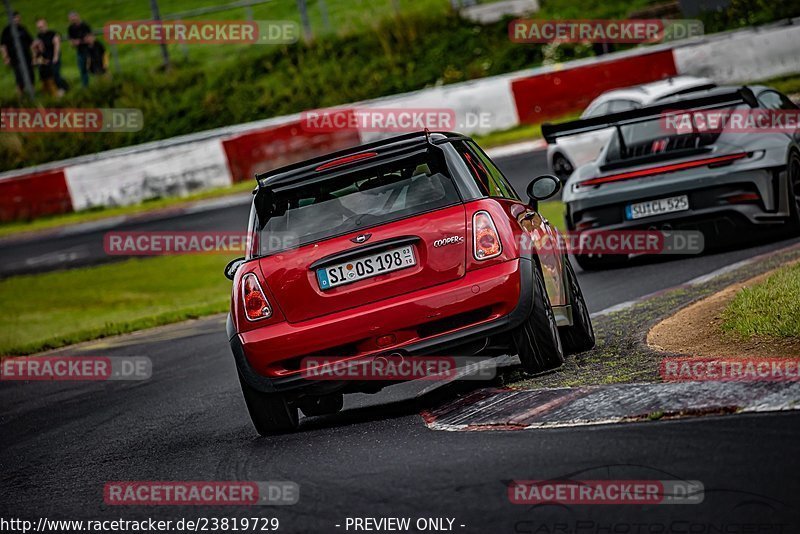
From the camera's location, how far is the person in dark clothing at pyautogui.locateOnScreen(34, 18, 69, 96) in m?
33.4

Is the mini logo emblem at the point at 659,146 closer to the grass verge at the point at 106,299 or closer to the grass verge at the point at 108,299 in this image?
the grass verge at the point at 108,299

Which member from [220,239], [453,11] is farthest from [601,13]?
[220,239]

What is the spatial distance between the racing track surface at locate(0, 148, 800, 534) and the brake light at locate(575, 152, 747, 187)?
14.5 feet

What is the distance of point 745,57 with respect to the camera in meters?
24.1

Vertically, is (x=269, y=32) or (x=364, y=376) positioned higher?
(x=269, y=32)

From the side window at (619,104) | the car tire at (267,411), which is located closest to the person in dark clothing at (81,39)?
the side window at (619,104)

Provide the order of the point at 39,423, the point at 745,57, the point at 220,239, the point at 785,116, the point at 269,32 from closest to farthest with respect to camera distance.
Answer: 1. the point at 39,423
2. the point at 785,116
3. the point at 220,239
4. the point at 745,57
5. the point at 269,32

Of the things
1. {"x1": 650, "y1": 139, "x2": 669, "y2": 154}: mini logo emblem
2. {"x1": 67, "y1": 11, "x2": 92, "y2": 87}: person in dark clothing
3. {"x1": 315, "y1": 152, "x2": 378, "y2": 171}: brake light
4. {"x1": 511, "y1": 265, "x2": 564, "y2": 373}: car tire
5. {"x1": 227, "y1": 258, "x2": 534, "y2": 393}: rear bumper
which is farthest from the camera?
{"x1": 67, "y1": 11, "x2": 92, "y2": 87}: person in dark clothing

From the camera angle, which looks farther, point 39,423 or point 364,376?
point 39,423

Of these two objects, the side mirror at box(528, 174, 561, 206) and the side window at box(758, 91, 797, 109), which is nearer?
the side mirror at box(528, 174, 561, 206)

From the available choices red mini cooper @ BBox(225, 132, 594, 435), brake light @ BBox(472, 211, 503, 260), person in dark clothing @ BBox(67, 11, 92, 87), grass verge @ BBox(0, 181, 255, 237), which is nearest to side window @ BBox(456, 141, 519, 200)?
red mini cooper @ BBox(225, 132, 594, 435)

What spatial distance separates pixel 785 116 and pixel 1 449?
7742 millimetres

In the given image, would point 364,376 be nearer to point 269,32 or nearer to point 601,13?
point 601,13

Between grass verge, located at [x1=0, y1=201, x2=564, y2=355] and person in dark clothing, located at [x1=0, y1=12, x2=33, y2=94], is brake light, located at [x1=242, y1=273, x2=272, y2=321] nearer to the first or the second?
grass verge, located at [x1=0, y1=201, x2=564, y2=355]
